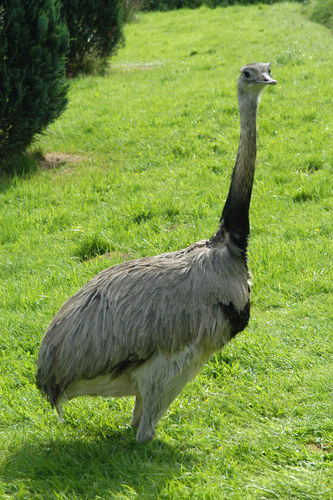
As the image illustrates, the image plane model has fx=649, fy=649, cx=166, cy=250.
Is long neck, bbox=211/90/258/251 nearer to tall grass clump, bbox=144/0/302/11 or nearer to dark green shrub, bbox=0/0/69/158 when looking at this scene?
dark green shrub, bbox=0/0/69/158

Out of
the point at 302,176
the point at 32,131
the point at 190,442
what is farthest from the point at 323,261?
the point at 32,131

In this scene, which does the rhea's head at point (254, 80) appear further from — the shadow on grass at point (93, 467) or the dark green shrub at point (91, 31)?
the dark green shrub at point (91, 31)

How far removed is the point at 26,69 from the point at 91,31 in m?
6.36

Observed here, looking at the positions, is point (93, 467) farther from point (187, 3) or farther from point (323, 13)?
point (187, 3)

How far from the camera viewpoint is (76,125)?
11.6 metres

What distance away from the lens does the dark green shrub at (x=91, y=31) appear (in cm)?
1509

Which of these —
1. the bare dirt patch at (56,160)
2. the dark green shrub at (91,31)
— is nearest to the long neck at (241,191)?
the bare dirt patch at (56,160)

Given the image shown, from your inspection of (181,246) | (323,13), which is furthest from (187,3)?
(181,246)

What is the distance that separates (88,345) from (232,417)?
128cm

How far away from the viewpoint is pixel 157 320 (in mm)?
4203

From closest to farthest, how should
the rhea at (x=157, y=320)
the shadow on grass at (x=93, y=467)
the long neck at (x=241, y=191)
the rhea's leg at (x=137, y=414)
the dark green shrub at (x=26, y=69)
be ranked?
the shadow on grass at (x=93, y=467), the rhea at (x=157, y=320), the long neck at (x=241, y=191), the rhea's leg at (x=137, y=414), the dark green shrub at (x=26, y=69)

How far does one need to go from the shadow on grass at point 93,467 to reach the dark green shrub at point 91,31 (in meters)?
12.0

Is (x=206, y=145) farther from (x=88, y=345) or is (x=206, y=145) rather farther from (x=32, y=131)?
(x=88, y=345)

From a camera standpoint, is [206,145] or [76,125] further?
[76,125]
